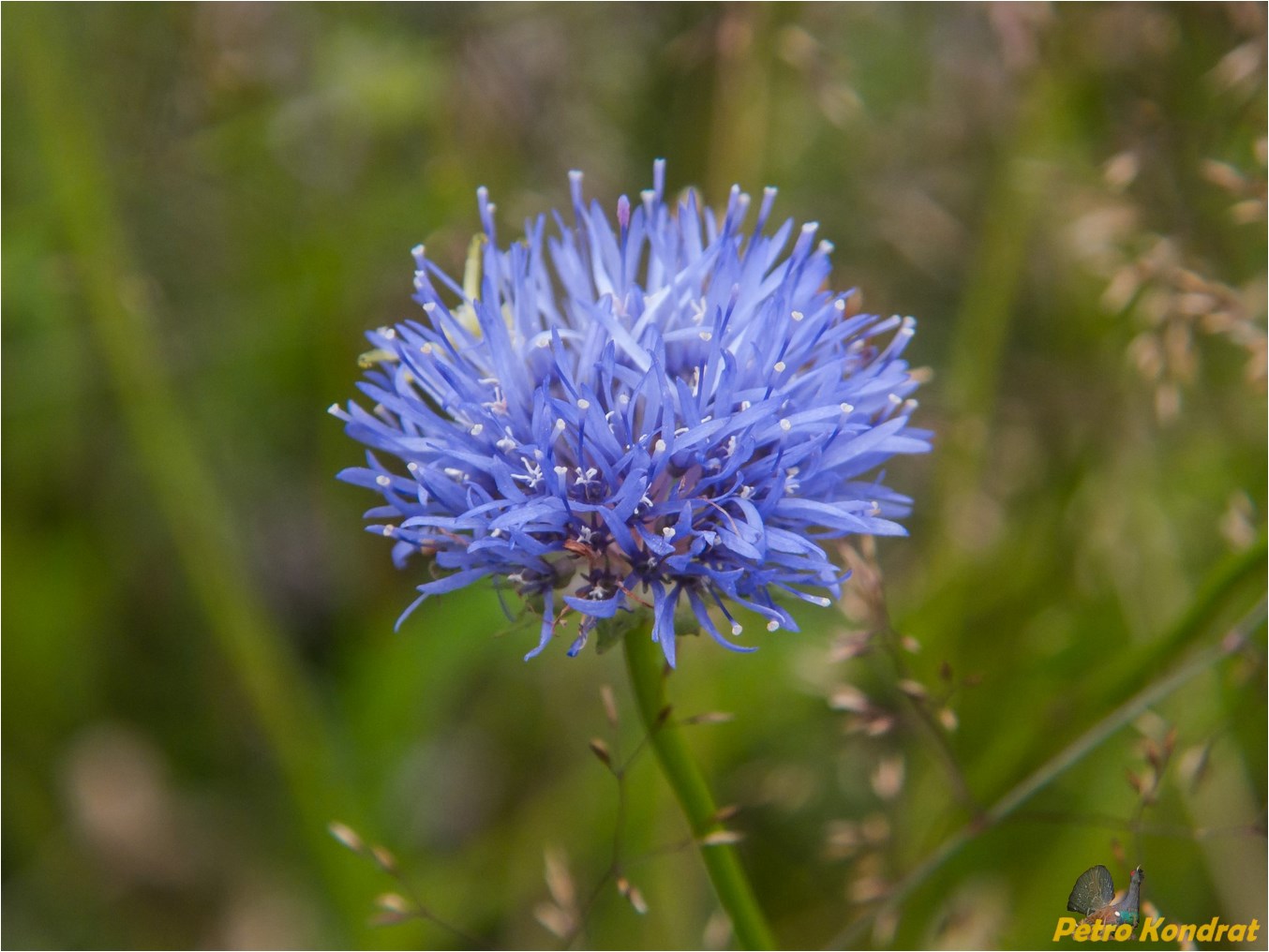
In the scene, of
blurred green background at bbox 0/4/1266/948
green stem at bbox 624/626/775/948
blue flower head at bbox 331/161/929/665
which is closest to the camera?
blue flower head at bbox 331/161/929/665

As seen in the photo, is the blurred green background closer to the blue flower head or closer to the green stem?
the green stem

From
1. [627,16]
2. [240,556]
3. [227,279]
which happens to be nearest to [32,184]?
[227,279]

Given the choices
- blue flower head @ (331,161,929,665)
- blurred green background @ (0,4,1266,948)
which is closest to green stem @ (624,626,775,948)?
blue flower head @ (331,161,929,665)

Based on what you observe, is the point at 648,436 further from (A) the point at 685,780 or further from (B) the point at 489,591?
(B) the point at 489,591

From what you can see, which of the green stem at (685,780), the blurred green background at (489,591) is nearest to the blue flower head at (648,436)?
the green stem at (685,780)

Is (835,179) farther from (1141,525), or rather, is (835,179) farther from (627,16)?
(1141,525)

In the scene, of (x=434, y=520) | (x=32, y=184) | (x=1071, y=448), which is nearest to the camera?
(x=434, y=520)

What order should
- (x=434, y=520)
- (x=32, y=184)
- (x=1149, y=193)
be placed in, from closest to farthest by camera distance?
1. (x=434, y=520)
2. (x=1149, y=193)
3. (x=32, y=184)

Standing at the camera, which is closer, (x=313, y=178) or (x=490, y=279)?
(x=490, y=279)
